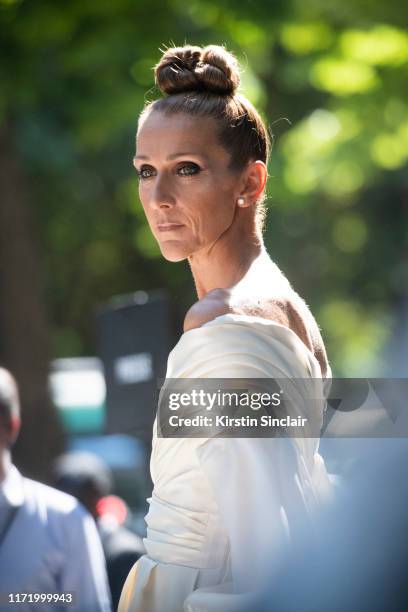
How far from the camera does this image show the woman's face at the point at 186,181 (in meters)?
1.86

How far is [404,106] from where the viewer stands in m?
5.62

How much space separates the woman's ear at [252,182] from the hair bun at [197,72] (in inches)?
5.7

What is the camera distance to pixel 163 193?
1881 millimetres

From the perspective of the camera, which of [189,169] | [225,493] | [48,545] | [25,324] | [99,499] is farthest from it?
[25,324]

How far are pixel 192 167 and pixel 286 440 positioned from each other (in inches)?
20.6

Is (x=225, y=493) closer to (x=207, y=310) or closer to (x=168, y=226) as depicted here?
(x=207, y=310)

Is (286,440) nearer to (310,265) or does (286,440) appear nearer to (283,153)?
(283,153)

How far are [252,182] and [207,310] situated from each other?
324 millimetres

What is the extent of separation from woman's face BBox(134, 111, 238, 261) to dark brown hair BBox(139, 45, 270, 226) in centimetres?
2

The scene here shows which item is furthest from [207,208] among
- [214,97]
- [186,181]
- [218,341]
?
[218,341]

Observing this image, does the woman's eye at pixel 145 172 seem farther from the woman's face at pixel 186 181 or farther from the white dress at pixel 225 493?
the white dress at pixel 225 493

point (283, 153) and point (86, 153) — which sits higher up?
point (86, 153)

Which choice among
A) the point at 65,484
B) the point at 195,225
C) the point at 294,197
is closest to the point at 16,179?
the point at 294,197

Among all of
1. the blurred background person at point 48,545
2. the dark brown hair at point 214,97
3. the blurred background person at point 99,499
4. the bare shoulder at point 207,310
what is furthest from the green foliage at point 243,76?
the bare shoulder at point 207,310
